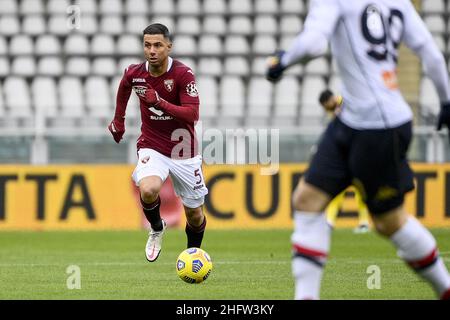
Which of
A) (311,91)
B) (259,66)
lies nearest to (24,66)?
(259,66)

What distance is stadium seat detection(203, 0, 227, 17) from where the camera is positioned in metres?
23.8

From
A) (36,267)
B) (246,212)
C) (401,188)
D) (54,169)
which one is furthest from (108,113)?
(401,188)

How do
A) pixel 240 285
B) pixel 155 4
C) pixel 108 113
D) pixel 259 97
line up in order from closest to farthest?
1. pixel 240 285
2. pixel 108 113
3. pixel 259 97
4. pixel 155 4

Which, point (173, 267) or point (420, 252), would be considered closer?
point (420, 252)

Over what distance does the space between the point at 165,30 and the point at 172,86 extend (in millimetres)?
513

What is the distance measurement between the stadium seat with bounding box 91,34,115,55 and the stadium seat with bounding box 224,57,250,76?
2.50 meters

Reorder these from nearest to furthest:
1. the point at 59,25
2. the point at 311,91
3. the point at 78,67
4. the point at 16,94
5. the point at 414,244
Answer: the point at 414,244
the point at 16,94
the point at 311,91
the point at 78,67
the point at 59,25

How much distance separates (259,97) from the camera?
21.5 m

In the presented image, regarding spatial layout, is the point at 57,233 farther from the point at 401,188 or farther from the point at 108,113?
the point at 401,188

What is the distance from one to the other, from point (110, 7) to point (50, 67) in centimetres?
224

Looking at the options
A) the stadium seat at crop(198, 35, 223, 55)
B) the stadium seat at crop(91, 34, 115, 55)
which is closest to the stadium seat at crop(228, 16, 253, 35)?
the stadium seat at crop(198, 35, 223, 55)

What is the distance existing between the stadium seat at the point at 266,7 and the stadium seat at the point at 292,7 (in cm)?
17

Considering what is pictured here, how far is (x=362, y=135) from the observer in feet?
20.0

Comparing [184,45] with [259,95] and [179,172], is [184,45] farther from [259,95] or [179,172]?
[179,172]
